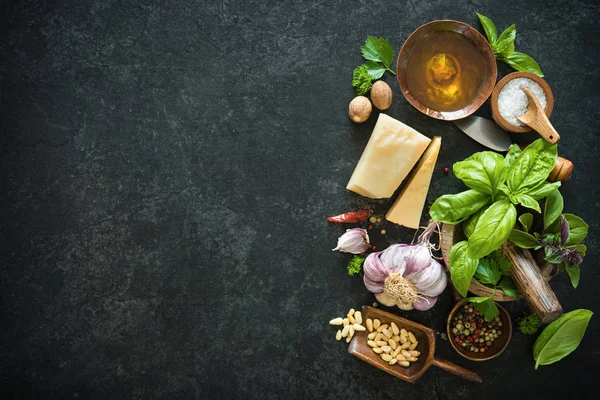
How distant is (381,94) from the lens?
7.47ft

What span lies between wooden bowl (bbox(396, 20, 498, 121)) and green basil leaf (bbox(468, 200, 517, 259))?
574 millimetres

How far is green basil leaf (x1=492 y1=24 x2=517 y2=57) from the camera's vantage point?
2291mm

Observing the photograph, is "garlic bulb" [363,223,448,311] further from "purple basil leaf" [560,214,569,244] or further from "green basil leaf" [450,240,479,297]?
"purple basil leaf" [560,214,569,244]

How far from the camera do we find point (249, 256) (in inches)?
93.6

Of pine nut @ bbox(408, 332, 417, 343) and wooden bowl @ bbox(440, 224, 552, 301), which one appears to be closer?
wooden bowl @ bbox(440, 224, 552, 301)

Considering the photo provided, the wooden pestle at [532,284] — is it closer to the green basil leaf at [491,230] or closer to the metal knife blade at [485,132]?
the green basil leaf at [491,230]

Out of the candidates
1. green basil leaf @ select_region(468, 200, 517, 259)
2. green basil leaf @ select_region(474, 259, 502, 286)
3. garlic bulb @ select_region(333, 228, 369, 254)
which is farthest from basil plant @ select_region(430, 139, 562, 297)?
garlic bulb @ select_region(333, 228, 369, 254)

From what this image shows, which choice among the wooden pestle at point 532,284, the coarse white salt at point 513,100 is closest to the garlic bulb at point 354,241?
the wooden pestle at point 532,284

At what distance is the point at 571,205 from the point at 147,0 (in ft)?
7.53

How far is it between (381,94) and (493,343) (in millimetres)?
1279

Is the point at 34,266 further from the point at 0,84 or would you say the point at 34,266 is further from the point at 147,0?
the point at 147,0

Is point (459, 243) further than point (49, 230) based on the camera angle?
No

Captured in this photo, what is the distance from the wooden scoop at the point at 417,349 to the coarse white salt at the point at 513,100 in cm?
106

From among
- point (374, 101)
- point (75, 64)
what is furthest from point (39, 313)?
point (374, 101)
